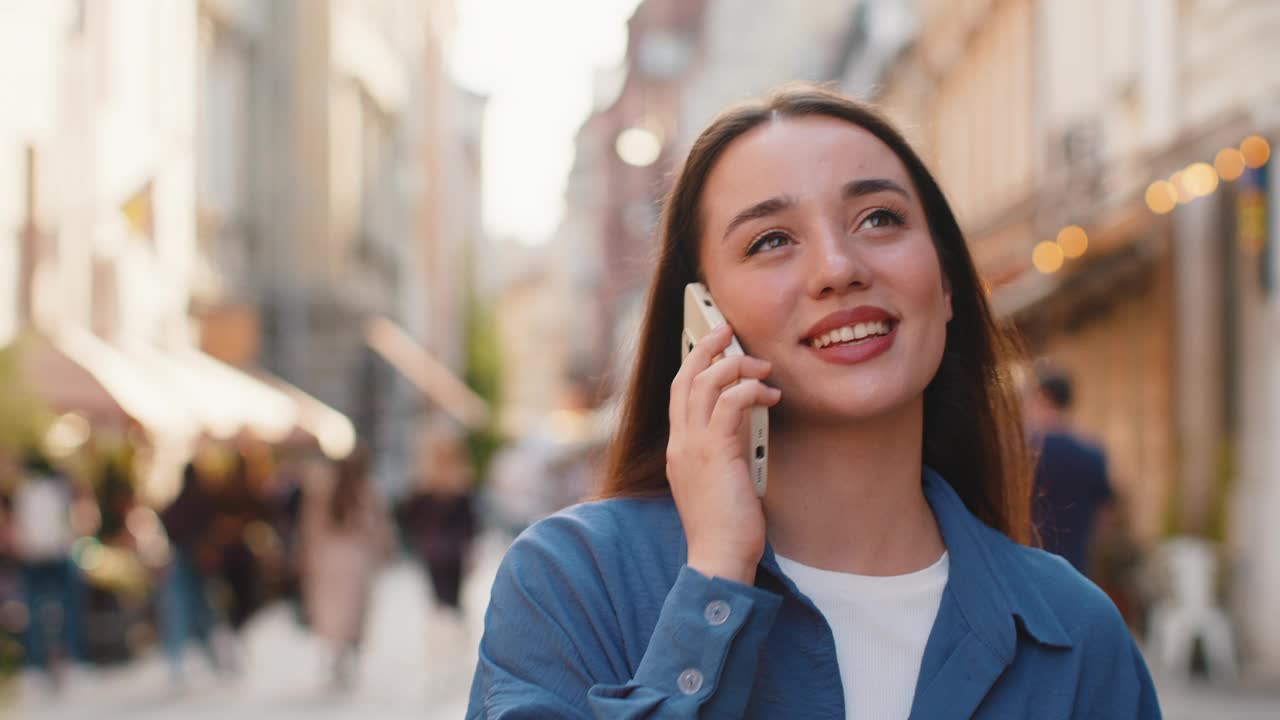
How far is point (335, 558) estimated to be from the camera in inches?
461

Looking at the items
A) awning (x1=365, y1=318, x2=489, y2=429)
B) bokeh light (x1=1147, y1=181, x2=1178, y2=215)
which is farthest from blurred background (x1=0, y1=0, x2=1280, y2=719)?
awning (x1=365, y1=318, x2=489, y2=429)

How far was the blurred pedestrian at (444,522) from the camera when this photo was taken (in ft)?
40.0

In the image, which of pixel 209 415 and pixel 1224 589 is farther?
pixel 209 415

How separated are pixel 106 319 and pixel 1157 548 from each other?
10.3 meters

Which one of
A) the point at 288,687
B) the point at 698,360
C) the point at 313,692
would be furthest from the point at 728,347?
the point at 288,687

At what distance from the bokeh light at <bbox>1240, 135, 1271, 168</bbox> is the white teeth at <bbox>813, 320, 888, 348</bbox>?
31.7ft

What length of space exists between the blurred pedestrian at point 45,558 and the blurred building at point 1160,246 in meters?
6.56

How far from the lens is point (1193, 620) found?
11047mm

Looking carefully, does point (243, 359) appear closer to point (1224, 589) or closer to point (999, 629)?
point (1224, 589)

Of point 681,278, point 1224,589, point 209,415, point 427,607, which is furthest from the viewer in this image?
point 427,607

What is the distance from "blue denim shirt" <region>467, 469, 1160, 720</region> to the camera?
1.77 metres

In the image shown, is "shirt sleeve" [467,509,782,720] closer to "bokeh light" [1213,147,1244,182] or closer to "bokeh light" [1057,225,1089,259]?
"bokeh light" [1213,147,1244,182]

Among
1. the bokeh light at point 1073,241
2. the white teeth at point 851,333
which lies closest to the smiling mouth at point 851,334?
the white teeth at point 851,333

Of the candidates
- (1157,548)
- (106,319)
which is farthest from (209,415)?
(1157,548)
